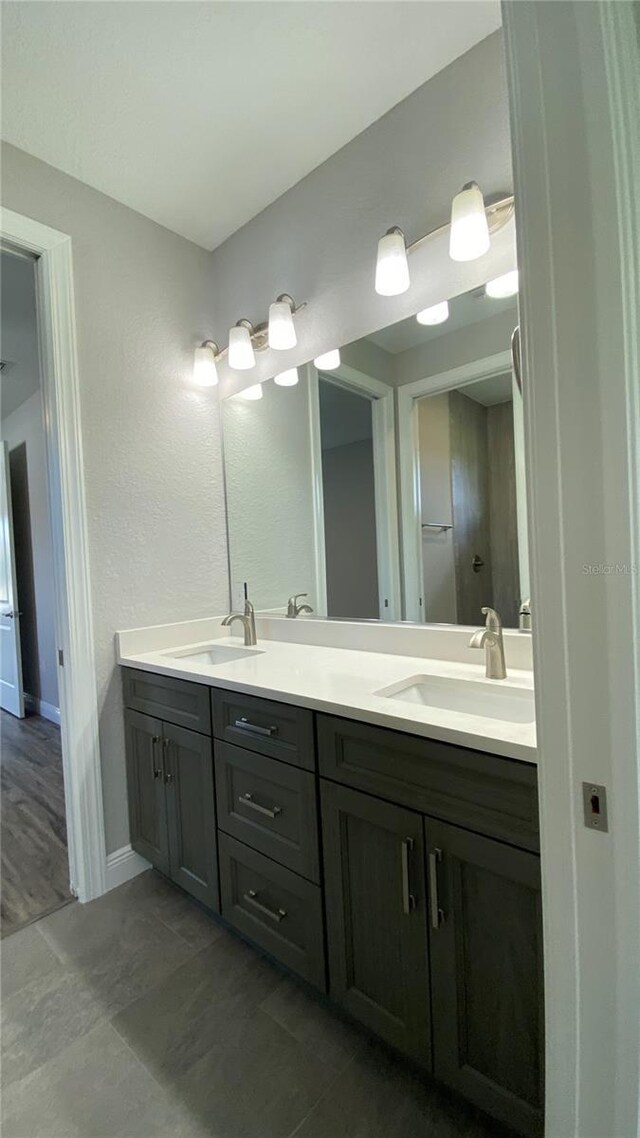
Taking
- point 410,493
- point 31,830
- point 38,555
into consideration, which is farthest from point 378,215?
point 38,555

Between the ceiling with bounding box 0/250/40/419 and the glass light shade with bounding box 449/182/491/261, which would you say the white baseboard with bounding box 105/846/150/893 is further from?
the glass light shade with bounding box 449/182/491/261

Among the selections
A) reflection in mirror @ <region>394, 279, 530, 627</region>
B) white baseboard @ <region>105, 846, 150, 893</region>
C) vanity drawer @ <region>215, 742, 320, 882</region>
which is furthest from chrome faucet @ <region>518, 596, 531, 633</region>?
white baseboard @ <region>105, 846, 150, 893</region>

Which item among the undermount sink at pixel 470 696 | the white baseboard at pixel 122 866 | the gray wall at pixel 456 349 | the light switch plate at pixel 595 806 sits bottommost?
the white baseboard at pixel 122 866

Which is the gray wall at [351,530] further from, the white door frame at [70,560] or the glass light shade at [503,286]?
the white door frame at [70,560]

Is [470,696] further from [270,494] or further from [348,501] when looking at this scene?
[270,494]

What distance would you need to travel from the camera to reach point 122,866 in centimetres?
184

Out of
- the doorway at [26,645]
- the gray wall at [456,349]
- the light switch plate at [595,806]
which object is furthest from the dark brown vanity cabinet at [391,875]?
the gray wall at [456,349]

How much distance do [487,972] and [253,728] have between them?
73 centimetres

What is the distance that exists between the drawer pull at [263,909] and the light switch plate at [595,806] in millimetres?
1001

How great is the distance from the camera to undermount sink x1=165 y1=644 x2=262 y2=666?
191 centimetres

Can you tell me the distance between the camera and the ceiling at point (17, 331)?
2164 millimetres

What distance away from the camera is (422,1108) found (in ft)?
3.39

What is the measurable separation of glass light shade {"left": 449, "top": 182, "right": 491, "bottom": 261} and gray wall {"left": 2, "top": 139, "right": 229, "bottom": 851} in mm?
1256

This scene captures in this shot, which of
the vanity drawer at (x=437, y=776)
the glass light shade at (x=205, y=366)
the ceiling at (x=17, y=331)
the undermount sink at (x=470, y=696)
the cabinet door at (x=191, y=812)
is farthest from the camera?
the ceiling at (x=17, y=331)
